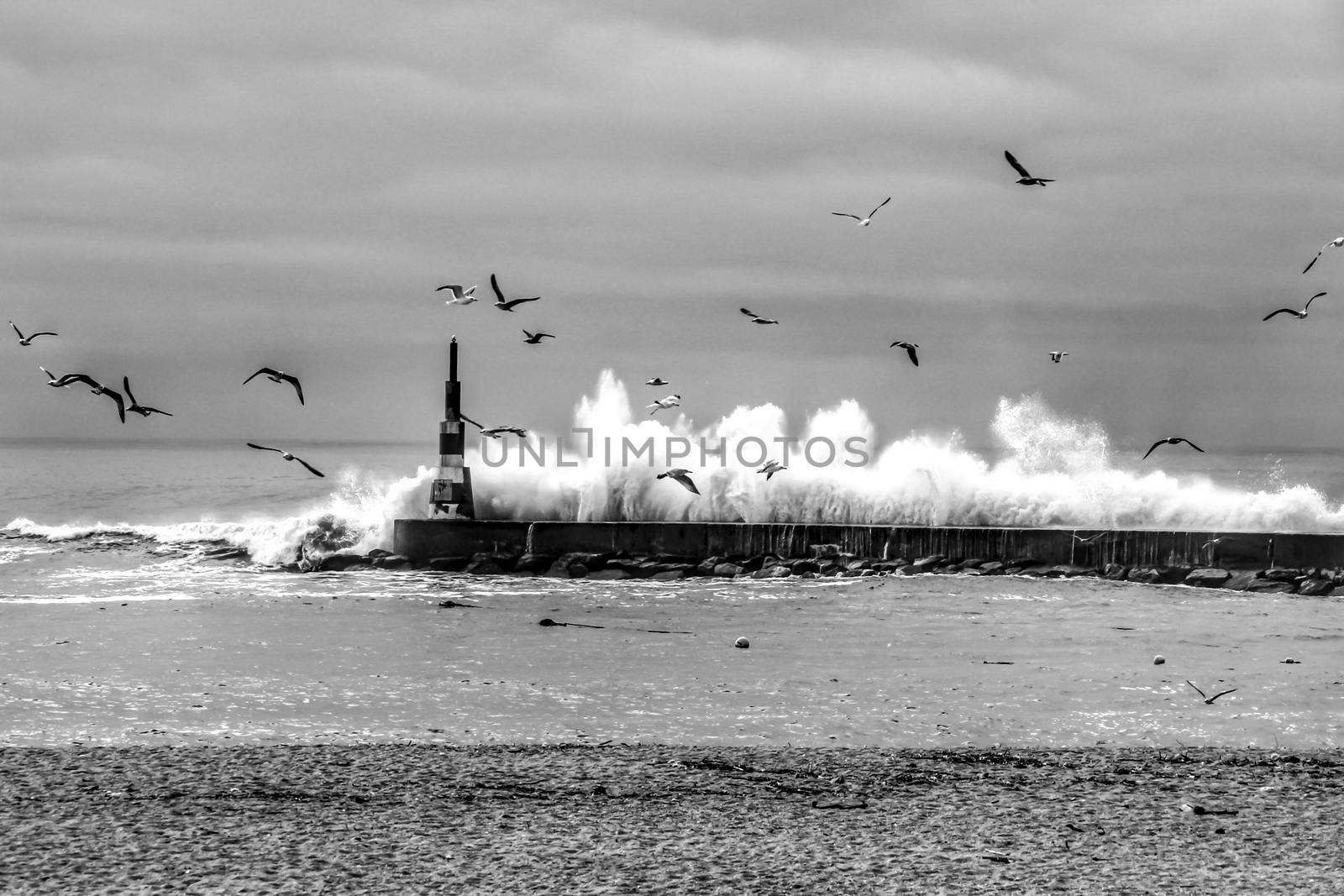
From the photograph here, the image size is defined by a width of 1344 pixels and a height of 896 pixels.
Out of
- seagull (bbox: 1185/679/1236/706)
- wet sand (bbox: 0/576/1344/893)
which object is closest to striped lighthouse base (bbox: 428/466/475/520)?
wet sand (bbox: 0/576/1344/893)

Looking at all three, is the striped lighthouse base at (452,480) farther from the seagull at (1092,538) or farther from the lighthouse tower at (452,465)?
the seagull at (1092,538)

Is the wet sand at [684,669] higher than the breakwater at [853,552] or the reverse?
the reverse

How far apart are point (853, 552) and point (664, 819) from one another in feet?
49.7

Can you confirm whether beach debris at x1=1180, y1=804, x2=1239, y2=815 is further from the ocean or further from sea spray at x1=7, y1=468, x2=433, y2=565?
sea spray at x1=7, y1=468, x2=433, y2=565

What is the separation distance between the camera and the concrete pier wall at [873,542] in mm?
19406

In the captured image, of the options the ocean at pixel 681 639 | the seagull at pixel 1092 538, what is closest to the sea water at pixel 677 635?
the ocean at pixel 681 639

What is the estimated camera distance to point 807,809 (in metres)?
6.64

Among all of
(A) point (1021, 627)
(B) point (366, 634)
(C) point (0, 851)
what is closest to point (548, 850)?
(C) point (0, 851)

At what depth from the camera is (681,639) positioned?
535 inches

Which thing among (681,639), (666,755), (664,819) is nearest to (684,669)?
(681,639)

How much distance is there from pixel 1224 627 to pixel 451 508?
12705 millimetres

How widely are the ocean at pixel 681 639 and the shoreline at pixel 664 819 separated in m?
0.85

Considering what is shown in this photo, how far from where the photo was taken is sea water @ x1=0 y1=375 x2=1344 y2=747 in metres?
9.23

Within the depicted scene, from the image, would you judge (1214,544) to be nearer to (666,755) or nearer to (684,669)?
(684,669)
